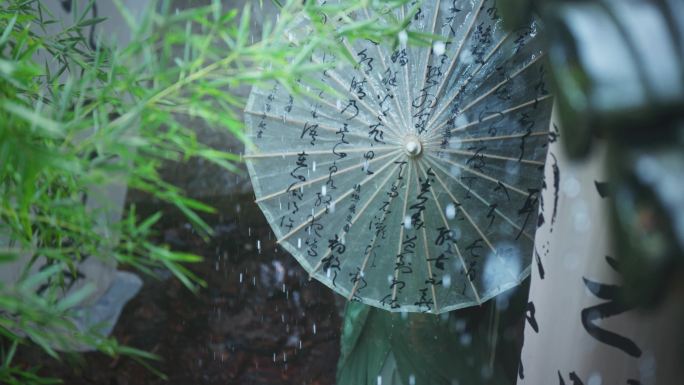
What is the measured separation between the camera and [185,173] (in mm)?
5887

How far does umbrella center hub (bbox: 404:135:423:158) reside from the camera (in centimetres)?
206

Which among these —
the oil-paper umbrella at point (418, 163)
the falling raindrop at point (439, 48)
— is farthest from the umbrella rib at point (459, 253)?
the falling raindrop at point (439, 48)

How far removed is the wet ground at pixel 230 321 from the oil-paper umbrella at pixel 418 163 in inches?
92.6

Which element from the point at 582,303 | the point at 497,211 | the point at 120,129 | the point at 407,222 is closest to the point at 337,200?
the point at 407,222

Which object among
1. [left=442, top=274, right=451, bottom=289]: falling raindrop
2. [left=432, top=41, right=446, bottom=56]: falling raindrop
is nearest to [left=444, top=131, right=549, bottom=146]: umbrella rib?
[left=432, top=41, right=446, bottom=56]: falling raindrop

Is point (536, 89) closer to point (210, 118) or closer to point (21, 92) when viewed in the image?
point (210, 118)

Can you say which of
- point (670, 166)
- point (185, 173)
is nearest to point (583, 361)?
point (670, 166)

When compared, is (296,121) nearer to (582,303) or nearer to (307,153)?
(307,153)

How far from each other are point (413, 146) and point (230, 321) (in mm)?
3250

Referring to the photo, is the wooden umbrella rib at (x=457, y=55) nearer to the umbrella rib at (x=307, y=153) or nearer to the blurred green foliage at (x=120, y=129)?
the umbrella rib at (x=307, y=153)

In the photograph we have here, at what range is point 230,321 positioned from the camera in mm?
4988

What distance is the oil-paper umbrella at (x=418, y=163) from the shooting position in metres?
1.98

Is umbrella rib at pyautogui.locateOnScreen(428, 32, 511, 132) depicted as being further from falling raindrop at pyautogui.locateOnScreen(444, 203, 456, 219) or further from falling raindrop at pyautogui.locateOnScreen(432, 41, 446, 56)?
falling raindrop at pyautogui.locateOnScreen(444, 203, 456, 219)

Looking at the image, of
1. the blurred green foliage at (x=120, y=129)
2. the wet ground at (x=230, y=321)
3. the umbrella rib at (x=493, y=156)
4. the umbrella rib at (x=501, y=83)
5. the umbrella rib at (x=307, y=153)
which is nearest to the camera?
the blurred green foliage at (x=120, y=129)
